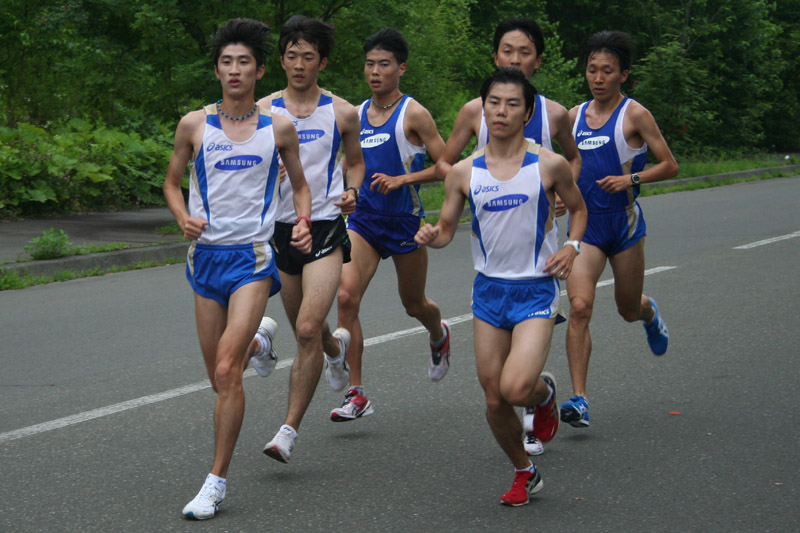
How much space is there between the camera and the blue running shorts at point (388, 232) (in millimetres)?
6367

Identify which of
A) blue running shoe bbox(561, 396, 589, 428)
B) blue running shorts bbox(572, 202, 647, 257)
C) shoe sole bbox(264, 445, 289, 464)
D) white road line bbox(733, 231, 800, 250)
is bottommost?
white road line bbox(733, 231, 800, 250)

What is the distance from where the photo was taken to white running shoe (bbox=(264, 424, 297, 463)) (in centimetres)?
497

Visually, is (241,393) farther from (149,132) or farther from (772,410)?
(149,132)

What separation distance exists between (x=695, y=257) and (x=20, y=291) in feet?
22.5

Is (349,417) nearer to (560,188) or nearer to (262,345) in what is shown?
(262,345)

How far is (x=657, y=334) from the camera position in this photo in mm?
6934

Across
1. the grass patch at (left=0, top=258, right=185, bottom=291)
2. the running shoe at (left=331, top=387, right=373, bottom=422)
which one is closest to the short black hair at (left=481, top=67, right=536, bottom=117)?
the running shoe at (left=331, top=387, right=373, bottom=422)

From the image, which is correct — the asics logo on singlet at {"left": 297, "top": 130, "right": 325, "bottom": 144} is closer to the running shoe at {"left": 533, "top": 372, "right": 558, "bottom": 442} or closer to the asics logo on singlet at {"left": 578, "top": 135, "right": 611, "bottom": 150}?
the asics logo on singlet at {"left": 578, "top": 135, "right": 611, "bottom": 150}

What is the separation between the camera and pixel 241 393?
4711 mm

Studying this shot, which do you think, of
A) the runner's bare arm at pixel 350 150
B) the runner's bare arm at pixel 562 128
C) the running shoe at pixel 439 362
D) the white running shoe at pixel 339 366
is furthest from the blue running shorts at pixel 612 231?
the white running shoe at pixel 339 366

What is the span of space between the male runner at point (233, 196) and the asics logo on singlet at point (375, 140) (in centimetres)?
127

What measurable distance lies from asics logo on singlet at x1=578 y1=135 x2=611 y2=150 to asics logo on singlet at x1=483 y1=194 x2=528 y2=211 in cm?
165

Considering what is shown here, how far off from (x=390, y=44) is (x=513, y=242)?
199cm

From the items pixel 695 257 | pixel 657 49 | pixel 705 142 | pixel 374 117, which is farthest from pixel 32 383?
pixel 705 142
